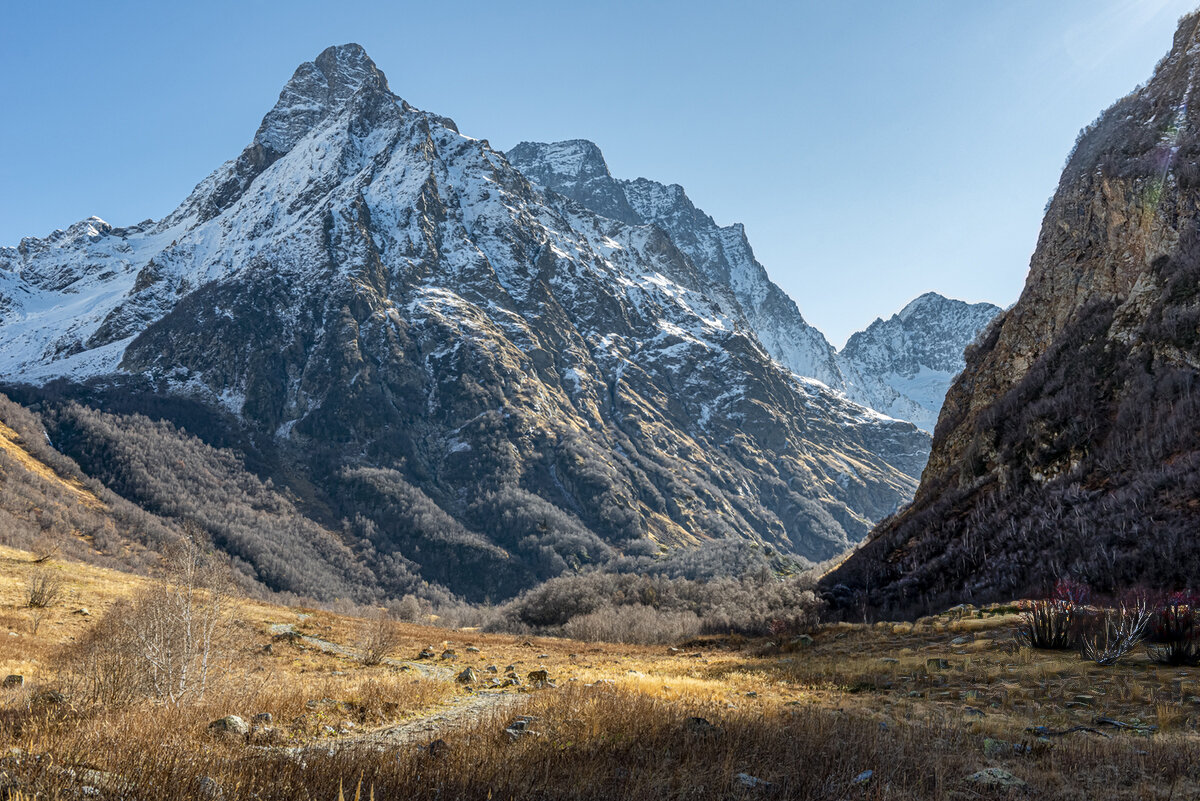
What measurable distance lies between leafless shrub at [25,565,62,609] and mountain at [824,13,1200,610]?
1584 inches

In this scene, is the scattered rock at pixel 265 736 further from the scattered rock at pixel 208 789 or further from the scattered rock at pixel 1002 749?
the scattered rock at pixel 1002 749

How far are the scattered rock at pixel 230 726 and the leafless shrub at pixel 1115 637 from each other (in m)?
17.0

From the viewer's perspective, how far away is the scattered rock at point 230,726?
848 centimetres

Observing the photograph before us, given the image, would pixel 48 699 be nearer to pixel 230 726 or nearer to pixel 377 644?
pixel 230 726

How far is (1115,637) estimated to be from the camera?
1475 centimetres

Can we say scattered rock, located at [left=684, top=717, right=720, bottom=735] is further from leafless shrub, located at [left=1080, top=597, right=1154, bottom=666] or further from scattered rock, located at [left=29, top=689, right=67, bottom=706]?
leafless shrub, located at [left=1080, top=597, right=1154, bottom=666]

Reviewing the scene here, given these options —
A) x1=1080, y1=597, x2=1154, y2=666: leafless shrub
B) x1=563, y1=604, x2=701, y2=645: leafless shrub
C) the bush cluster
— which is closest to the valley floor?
x1=1080, y1=597, x2=1154, y2=666: leafless shrub

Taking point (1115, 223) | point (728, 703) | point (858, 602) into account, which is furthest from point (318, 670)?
point (1115, 223)

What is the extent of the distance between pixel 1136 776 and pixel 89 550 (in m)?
157

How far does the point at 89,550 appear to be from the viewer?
11931cm

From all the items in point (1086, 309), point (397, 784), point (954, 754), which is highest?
point (1086, 309)

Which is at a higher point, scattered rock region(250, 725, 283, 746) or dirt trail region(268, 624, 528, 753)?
scattered rock region(250, 725, 283, 746)

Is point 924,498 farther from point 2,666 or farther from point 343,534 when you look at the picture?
point 343,534

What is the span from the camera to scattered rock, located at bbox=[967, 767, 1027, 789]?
6.34m
